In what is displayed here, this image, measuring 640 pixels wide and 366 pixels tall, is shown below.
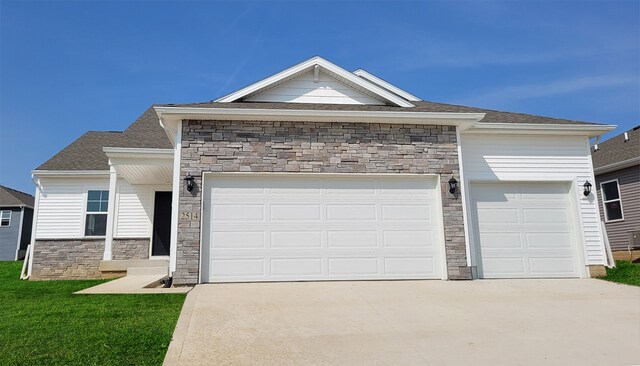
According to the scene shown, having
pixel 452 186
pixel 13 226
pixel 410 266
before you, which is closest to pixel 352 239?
pixel 410 266

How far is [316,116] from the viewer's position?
867 centimetres

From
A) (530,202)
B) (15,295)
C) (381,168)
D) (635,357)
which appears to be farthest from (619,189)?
(15,295)

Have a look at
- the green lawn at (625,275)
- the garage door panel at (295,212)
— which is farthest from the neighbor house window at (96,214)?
the green lawn at (625,275)

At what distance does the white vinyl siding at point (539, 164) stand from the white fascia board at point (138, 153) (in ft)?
24.9

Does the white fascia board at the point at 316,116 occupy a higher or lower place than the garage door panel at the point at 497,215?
higher

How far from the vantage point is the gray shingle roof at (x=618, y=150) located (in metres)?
14.9

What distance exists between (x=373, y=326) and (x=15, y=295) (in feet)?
24.4

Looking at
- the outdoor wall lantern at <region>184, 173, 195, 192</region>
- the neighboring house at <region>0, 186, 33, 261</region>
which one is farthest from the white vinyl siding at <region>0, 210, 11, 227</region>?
the outdoor wall lantern at <region>184, 173, 195, 192</region>

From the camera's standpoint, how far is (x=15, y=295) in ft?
26.5

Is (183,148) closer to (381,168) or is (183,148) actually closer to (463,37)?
(381,168)

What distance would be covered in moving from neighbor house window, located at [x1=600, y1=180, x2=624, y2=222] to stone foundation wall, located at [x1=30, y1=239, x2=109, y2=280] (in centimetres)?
1818

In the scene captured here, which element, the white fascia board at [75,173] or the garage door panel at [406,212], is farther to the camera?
the white fascia board at [75,173]

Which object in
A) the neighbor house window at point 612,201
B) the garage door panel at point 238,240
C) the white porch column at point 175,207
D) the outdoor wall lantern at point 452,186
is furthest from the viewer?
the neighbor house window at point 612,201

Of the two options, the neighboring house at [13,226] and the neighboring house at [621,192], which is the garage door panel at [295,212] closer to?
the neighboring house at [621,192]
